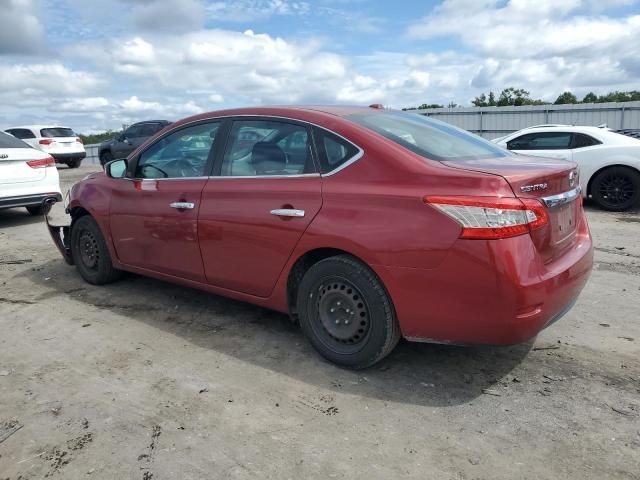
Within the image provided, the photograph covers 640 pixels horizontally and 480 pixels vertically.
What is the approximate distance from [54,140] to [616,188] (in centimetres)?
1819

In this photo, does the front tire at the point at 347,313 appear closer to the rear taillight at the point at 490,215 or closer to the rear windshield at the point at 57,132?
the rear taillight at the point at 490,215

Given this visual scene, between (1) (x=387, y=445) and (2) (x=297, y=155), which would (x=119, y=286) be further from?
(1) (x=387, y=445)

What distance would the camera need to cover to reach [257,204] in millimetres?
3662

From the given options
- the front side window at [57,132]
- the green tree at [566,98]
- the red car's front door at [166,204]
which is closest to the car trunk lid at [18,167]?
the red car's front door at [166,204]

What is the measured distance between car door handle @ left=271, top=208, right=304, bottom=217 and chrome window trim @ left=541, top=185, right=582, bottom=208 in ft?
4.64

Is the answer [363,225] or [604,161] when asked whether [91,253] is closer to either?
[363,225]

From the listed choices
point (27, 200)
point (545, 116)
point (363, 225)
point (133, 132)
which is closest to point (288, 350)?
point (363, 225)

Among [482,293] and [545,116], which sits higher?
[545,116]

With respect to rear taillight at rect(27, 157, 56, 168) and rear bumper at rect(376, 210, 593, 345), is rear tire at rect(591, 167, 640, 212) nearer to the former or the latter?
rear bumper at rect(376, 210, 593, 345)

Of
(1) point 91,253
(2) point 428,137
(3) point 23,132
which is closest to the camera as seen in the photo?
(2) point 428,137

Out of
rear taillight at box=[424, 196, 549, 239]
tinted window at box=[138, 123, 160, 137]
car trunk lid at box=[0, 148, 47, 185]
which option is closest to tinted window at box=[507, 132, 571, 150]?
rear taillight at box=[424, 196, 549, 239]

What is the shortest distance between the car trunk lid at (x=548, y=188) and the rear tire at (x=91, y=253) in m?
3.44

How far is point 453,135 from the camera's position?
3977 millimetres

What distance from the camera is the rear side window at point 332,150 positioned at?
132 inches
